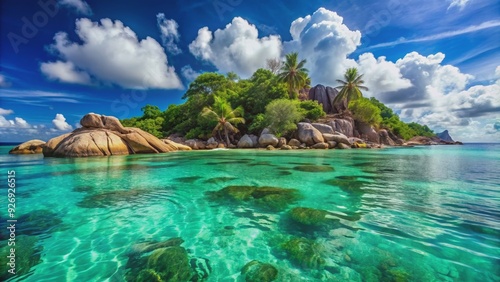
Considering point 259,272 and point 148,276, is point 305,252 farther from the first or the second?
point 148,276

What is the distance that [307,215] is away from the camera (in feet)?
13.5

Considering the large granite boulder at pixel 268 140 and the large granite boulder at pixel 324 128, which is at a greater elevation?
the large granite boulder at pixel 324 128

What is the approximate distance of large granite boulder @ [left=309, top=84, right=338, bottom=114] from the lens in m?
44.8

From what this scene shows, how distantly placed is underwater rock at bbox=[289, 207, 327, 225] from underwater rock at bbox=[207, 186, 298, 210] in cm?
41

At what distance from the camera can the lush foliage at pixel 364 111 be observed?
37906mm

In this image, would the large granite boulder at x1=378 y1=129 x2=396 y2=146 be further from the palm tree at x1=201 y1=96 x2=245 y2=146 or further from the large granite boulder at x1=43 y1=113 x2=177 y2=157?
the large granite boulder at x1=43 y1=113 x2=177 y2=157

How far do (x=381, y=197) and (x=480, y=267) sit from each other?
9.61 ft

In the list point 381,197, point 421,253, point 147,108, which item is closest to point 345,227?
point 421,253

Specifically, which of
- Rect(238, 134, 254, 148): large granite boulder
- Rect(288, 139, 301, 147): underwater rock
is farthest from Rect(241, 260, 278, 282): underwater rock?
Rect(238, 134, 254, 148): large granite boulder

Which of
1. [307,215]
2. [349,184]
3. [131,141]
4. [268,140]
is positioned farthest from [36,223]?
[268,140]

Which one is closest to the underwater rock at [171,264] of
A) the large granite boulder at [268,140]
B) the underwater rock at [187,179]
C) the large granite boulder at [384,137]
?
the underwater rock at [187,179]

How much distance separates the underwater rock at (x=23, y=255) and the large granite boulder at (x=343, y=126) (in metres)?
34.2

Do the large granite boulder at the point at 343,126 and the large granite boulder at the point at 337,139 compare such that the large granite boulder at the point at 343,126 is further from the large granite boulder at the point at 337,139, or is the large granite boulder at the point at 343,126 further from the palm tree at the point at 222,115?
the palm tree at the point at 222,115

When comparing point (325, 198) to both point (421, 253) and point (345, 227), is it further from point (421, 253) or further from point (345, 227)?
point (421, 253)
